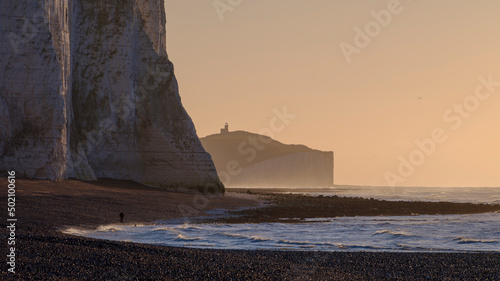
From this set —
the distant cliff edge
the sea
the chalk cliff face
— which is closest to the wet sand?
the sea

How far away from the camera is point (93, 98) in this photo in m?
45.3

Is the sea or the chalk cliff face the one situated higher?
the chalk cliff face

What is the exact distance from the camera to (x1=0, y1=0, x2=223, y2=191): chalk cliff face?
36.6m

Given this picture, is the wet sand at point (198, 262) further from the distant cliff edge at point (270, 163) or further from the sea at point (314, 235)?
the distant cliff edge at point (270, 163)

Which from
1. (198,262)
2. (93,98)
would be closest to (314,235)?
(198,262)

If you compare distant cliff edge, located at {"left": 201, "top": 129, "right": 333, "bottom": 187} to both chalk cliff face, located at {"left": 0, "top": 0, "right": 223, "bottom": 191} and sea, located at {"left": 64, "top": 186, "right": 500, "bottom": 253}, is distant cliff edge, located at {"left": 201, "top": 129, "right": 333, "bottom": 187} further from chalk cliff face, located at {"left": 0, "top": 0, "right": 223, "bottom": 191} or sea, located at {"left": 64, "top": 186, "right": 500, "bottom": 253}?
sea, located at {"left": 64, "top": 186, "right": 500, "bottom": 253}

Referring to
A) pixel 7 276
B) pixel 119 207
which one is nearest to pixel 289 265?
pixel 7 276

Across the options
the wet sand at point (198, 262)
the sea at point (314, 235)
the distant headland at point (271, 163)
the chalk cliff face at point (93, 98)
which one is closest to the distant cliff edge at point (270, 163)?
the distant headland at point (271, 163)

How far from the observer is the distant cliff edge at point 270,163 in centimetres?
18562

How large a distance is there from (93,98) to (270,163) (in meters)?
146

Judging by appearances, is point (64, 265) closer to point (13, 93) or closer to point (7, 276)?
point (7, 276)

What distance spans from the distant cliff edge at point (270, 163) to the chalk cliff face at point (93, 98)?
13256cm

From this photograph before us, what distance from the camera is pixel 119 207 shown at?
3194 cm

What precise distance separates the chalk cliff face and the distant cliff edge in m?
133
